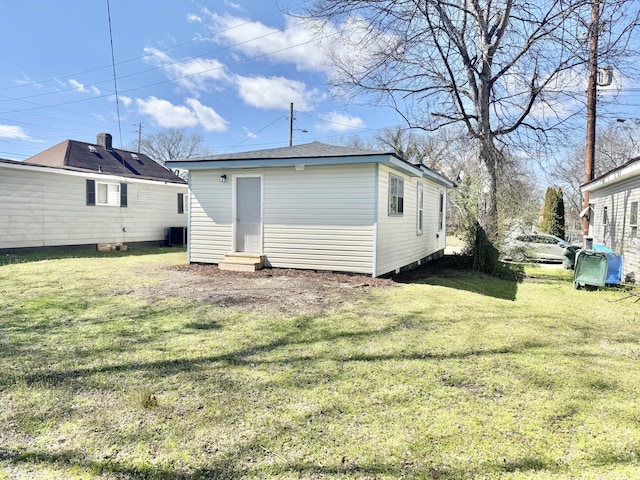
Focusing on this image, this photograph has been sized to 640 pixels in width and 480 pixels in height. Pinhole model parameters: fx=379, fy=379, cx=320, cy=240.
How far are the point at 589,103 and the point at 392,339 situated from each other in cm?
1139

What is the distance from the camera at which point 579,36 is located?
27.1 ft

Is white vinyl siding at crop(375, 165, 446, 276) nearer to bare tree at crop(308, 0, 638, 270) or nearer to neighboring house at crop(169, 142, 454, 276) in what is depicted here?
neighboring house at crop(169, 142, 454, 276)

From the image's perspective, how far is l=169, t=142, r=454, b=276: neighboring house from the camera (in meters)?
7.88

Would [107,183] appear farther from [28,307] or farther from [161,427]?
[161,427]

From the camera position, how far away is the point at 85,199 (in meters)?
13.0

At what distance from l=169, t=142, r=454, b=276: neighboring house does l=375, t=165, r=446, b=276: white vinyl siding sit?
0.03m

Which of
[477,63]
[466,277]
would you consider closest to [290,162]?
[466,277]

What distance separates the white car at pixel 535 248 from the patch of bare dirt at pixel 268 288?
602 centimetres

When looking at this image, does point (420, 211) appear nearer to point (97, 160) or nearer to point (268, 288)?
point (268, 288)

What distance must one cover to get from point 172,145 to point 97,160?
28.8 m

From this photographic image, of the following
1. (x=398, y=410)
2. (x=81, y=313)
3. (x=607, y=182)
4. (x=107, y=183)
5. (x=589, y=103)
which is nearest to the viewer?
(x=398, y=410)

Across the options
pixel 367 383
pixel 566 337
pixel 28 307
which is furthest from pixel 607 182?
pixel 28 307

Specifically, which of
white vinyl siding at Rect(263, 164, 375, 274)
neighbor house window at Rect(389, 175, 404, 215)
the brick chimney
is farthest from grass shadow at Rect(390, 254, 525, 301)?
the brick chimney

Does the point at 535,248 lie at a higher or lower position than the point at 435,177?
lower
